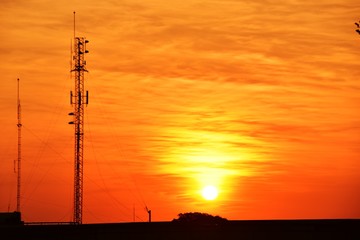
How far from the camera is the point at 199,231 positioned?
8194 cm

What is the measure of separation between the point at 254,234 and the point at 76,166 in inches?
1048

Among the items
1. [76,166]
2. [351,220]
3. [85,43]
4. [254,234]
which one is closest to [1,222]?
[76,166]

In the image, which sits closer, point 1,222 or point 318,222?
point 318,222

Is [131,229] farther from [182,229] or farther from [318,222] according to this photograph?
[318,222]

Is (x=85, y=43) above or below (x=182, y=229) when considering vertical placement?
above

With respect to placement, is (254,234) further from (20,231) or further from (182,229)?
(20,231)

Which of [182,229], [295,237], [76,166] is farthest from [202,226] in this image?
[76,166]

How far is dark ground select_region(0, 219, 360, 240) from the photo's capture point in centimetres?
7969

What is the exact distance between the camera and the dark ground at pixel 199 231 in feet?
261

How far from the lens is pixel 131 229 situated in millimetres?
80688

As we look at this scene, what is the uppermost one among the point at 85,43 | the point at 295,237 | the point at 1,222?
the point at 85,43

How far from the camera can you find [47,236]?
8012 centimetres

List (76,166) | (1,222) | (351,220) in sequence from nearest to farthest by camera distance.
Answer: (351,220), (76,166), (1,222)

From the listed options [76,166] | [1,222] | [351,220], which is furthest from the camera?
[1,222]
